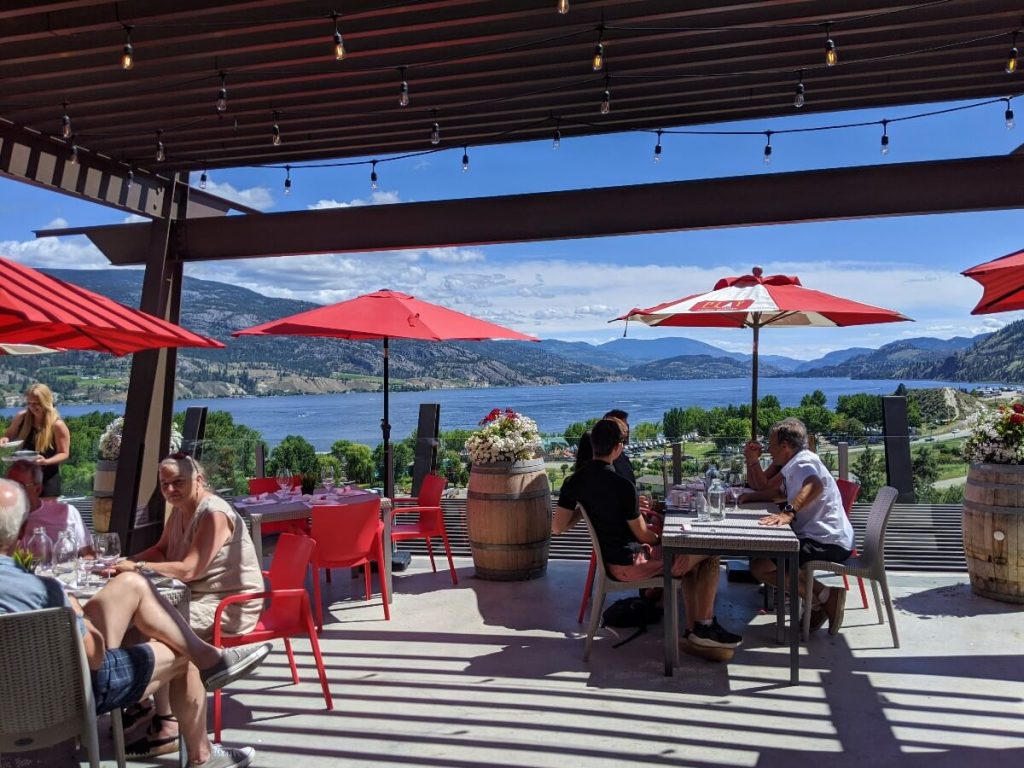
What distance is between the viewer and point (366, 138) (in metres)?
6.38

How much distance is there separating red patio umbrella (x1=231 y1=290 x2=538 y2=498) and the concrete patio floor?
2.14 m

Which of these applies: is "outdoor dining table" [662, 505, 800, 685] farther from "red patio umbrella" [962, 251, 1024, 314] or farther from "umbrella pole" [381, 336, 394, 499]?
"umbrella pole" [381, 336, 394, 499]

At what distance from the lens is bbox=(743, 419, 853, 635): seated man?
4.69m

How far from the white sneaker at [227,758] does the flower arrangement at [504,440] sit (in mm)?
3161

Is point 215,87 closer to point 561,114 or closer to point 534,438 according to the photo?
point 561,114

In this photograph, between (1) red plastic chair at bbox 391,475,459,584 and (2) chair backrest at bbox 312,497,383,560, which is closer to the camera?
(2) chair backrest at bbox 312,497,383,560

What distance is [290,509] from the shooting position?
5.42 m

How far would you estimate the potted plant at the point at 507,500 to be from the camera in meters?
6.09

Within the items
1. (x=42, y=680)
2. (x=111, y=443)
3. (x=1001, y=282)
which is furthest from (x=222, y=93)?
(x=1001, y=282)

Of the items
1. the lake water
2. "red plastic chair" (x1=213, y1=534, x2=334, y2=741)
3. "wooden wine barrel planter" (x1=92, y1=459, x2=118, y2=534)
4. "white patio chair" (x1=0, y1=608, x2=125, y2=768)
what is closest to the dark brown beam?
"wooden wine barrel planter" (x1=92, y1=459, x2=118, y2=534)

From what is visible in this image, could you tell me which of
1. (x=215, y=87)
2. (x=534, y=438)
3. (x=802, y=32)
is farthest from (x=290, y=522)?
(x=802, y=32)

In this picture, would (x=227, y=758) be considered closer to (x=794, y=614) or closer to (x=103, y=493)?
(x=794, y=614)

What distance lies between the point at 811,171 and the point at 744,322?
1472 mm

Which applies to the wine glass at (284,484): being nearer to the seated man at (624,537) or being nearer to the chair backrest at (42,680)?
the seated man at (624,537)
